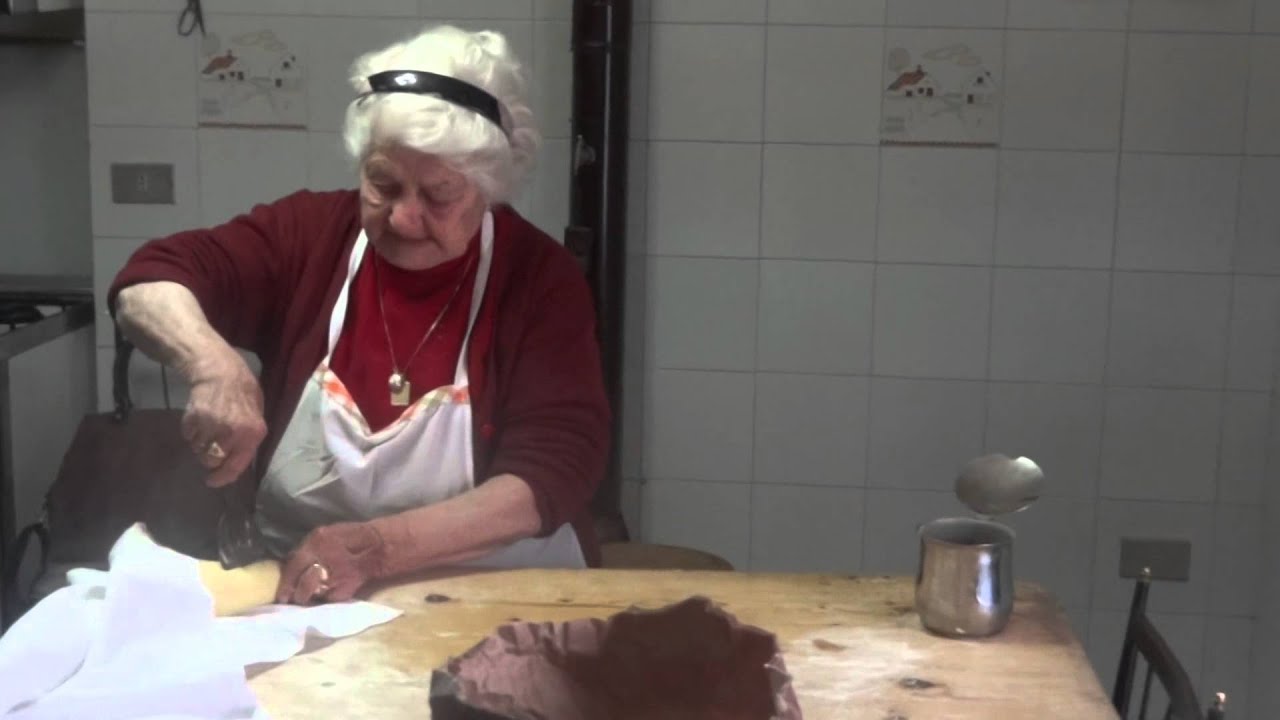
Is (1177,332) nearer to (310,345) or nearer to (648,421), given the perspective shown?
(648,421)

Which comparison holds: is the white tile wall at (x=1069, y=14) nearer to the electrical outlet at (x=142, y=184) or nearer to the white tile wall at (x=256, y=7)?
the white tile wall at (x=256, y=7)

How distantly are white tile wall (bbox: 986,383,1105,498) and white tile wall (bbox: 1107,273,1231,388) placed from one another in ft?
0.31

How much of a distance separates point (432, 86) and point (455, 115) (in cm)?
5

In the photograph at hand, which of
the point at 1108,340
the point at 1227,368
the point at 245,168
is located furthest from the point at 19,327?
the point at 1227,368

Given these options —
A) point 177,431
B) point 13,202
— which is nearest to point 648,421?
point 177,431

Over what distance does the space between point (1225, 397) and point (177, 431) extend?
209 centimetres

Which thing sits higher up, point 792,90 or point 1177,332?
point 792,90

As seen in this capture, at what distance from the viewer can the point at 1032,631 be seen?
136cm

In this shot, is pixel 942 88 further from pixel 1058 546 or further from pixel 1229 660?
pixel 1229 660

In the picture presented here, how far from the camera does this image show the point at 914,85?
101 inches

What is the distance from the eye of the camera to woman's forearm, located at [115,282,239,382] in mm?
1525

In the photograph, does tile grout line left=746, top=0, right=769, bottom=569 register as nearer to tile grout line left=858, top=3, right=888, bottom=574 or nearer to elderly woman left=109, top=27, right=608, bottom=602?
tile grout line left=858, top=3, right=888, bottom=574

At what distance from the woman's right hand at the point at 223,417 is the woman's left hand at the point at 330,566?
136 millimetres

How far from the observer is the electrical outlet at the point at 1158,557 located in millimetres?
2693
